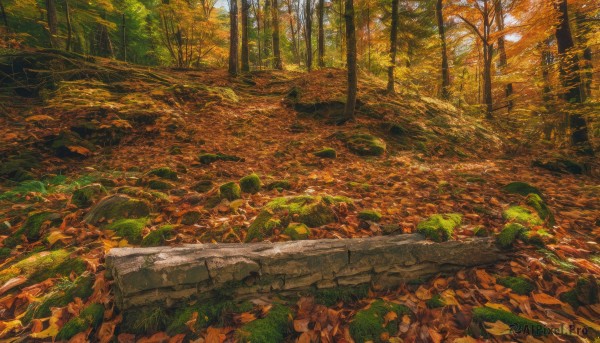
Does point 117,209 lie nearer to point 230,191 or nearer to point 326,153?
point 230,191

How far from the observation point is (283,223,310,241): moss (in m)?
2.86

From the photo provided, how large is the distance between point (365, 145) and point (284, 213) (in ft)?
14.0

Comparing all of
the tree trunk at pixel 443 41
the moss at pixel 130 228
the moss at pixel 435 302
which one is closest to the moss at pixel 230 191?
the moss at pixel 130 228

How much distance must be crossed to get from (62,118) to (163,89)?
290 centimetres

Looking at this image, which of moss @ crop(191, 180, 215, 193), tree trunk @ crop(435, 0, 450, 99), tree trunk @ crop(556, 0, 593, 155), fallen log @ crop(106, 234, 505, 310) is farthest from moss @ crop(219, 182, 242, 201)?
tree trunk @ crop(435, 0, 450, 99)

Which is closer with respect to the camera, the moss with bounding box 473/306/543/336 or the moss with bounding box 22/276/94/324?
the moss with bounding box 473/306/543/336

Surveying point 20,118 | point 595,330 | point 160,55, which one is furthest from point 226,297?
point 160,55

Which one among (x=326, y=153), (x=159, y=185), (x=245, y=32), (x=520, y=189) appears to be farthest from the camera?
(x=245, y=32)

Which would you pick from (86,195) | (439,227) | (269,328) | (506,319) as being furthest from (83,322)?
(439,227)

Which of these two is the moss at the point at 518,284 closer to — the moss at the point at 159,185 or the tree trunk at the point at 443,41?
the moss at the point at 159,185

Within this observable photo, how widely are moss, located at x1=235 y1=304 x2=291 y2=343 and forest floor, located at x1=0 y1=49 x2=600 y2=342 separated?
0.02m

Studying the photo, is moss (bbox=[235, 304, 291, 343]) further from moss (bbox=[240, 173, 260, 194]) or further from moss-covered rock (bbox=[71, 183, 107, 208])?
moss-covered rock (bbox=[71, 183, 107, 208])

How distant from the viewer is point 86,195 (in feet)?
12.1

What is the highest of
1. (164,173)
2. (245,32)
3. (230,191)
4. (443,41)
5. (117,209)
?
(245,32)
